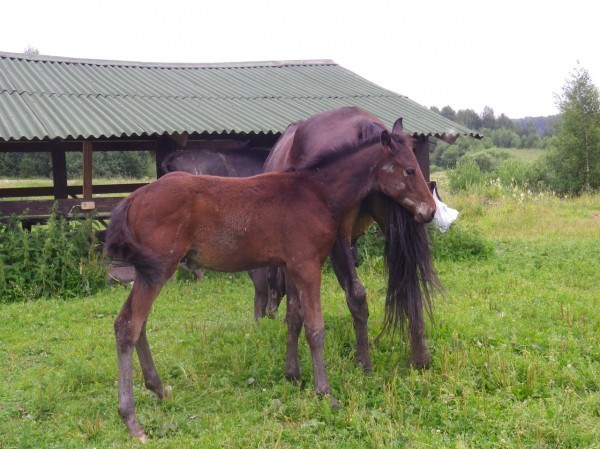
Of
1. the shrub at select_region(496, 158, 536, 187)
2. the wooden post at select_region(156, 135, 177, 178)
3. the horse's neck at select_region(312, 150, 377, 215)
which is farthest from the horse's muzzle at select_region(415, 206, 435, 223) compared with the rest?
the shrub at select_region(496, 158, 536, 187)

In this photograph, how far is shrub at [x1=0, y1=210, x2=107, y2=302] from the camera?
8305mm

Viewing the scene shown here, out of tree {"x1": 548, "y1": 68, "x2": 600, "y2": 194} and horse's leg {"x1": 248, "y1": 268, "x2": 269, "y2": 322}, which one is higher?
tree {"x1": 548, "y1": 68, "x2": 600, "y2": 194}

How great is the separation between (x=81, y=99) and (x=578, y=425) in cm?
975

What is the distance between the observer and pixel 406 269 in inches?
202

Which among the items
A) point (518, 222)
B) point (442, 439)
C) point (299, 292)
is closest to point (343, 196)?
point (299, 292)

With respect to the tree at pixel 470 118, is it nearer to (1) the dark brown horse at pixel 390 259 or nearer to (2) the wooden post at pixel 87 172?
(2) the wooden post at pixel 87 172

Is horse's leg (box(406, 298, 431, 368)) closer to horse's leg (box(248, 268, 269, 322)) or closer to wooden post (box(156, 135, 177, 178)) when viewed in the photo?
horse's leg (box(248, 268, 269, 322))

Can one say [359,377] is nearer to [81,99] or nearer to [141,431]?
[141,431]

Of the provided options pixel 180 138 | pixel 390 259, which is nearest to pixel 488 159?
pixel 180 138

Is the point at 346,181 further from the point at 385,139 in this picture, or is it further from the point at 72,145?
the point at 72,145

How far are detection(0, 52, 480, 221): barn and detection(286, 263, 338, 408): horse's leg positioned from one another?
4.63 m

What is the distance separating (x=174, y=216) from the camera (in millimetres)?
4191

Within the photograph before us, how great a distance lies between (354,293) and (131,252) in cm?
199

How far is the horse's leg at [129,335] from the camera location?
4.16 meters
